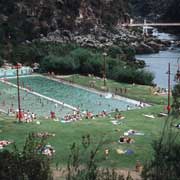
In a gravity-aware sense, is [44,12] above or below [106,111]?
above

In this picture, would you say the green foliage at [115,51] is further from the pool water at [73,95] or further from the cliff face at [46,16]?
the pool water at [73,95]

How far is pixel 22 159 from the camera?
28.9ft

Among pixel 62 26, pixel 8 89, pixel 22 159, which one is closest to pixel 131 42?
pixel 62 26

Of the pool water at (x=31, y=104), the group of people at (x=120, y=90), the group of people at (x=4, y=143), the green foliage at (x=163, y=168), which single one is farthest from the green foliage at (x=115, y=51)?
the green foliage at (x=163, y=168)

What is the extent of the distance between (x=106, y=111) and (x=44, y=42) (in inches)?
1126

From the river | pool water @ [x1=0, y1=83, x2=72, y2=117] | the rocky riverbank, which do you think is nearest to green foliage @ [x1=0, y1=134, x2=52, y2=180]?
pool water @ [x1=0, y1=83, x2=72, y2=117]

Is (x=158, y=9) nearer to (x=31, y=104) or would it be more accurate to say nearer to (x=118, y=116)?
(x=31, y=104)

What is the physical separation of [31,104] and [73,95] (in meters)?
3.81

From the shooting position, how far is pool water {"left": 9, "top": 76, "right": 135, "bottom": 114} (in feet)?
101

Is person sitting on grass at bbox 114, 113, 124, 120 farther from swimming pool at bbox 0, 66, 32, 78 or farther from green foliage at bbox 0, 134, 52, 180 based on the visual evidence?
green foliage at bbox 0, 134, 52, 180

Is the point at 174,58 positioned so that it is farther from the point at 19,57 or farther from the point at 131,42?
the point at 19,57

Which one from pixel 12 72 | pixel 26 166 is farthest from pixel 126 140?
pixel 12 72

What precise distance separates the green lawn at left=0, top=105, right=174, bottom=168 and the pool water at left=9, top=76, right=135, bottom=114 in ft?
11.8

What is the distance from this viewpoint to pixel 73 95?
34219mm
